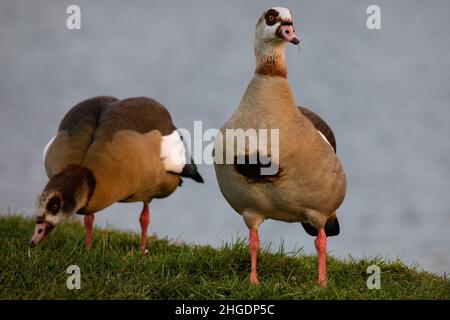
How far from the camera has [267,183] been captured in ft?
18.0

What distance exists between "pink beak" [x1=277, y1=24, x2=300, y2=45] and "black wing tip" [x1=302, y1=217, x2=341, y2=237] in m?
2.21

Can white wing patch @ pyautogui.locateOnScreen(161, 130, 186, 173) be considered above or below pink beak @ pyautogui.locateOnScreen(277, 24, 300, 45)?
below

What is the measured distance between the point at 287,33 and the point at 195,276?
232 cm

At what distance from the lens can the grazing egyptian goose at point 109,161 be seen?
6723 millimetres

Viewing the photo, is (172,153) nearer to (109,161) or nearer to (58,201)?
(109,161)

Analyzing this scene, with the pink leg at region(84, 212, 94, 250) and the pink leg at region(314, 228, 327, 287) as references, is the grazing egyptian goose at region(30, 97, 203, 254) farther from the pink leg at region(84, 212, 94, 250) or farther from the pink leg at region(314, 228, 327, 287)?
the pink leg at region(314, 228, 327, 287)

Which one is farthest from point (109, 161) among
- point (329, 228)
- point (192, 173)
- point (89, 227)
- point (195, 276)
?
point (329, 228)

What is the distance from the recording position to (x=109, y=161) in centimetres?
729

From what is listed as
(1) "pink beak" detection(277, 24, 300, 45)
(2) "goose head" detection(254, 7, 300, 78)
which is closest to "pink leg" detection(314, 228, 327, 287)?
(2) "goose head" detection(254, 7, 300, 78)

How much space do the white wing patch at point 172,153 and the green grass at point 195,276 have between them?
1.19 metres

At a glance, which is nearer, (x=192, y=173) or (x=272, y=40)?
(x=272, y=40)

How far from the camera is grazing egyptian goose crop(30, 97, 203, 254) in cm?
672

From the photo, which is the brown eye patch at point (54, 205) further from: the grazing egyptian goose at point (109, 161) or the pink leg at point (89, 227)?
the pink leg at point (89, 227)
